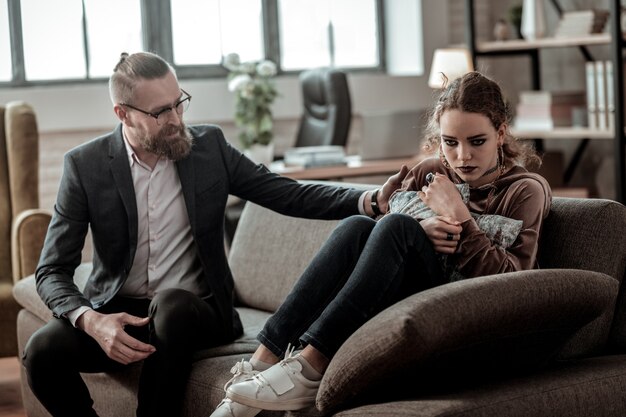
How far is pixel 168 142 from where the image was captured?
8.77ft

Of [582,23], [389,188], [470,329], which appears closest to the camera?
[470,329]

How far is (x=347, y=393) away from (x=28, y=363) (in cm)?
92

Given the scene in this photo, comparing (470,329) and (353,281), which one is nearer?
(470,329)

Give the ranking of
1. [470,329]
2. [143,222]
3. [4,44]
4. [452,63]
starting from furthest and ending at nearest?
[4,44] → [452,63] → [143,222] → [470,329]

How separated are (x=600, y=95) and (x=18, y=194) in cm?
285

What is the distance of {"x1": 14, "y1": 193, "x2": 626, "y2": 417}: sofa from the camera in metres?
1.96

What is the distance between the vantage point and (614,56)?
192 inches

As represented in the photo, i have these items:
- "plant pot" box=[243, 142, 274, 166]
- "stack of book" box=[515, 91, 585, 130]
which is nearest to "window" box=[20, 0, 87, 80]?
"plant pot" box=[243, 142, 274, 166]

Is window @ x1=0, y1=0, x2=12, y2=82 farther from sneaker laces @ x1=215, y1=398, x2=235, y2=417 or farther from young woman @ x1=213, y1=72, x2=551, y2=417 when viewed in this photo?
sneaker laces @ x1=215, y1=398, x2=235, y2=417

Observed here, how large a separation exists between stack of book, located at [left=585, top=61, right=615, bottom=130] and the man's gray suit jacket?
2.77 metres

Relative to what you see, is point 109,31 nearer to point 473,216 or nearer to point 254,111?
point 254,111

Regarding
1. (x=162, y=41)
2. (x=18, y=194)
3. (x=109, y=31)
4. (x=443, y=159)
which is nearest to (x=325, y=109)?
A: (x=162, y=41)

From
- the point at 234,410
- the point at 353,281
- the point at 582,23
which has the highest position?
the point at 582,23

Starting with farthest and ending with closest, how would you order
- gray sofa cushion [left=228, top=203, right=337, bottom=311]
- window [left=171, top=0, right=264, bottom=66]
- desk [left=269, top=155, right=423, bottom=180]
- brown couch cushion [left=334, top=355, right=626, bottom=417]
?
1. window [left=171, top=0, right=264, bottom=66]
2. desk [left=269, top=155, right=423, bottom=180]
3. gray sofa cushion [left=228, top=203, right=337, bottom=311]
4. brown couch cushion [left=334, top=355, right=626, bottom=417]
